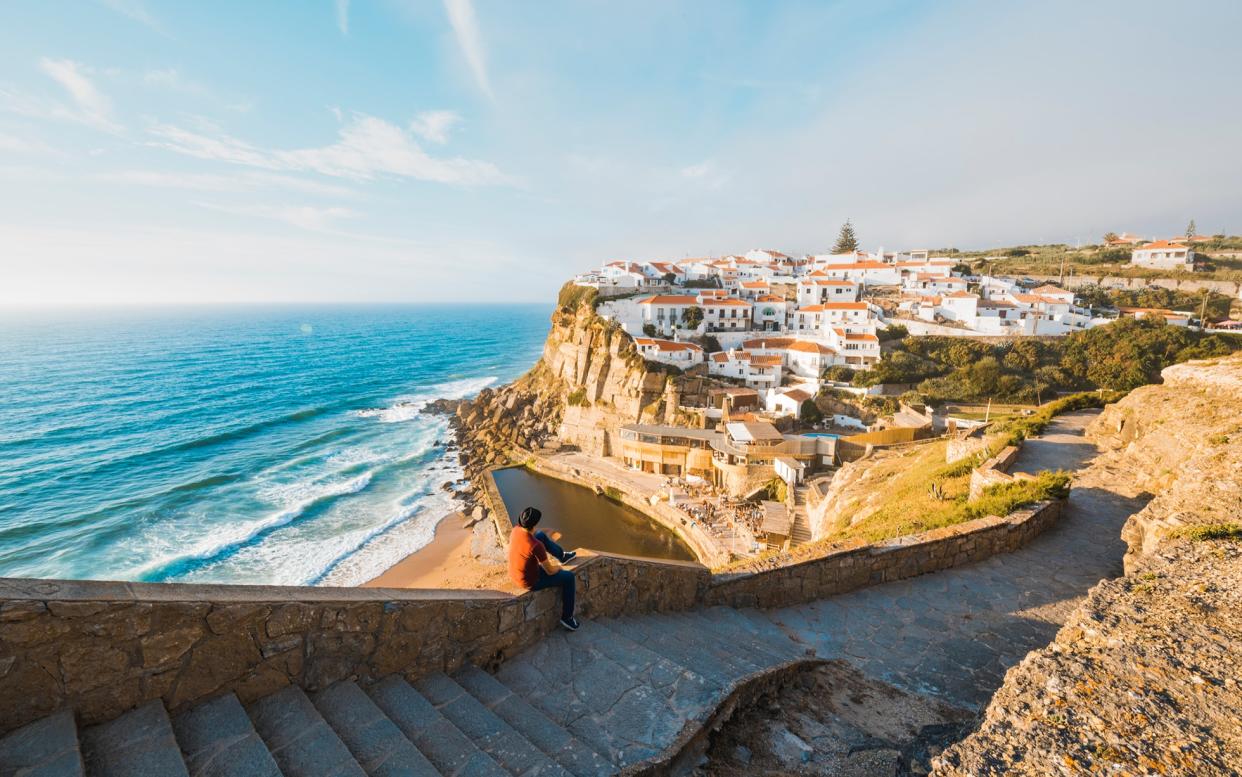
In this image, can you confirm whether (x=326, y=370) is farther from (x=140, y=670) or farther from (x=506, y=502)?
(x=140, y=670)

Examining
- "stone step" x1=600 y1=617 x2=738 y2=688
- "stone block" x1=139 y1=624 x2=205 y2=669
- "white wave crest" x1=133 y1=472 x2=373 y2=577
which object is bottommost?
"white wave crest" x1=133 y1=472 x2=373 y2=577

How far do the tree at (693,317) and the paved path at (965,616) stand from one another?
142 feet

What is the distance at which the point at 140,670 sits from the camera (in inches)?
122

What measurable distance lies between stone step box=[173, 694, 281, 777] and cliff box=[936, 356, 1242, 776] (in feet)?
13.8

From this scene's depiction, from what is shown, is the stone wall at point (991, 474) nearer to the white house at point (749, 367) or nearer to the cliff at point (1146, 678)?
the cliff at point (1146, 678)

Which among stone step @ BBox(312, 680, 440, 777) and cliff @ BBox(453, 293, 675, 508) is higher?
stone step @ BBox(312, 680, 440, 777)

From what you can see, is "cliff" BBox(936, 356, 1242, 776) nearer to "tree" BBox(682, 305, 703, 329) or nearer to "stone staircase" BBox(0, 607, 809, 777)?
"stone staircase" BBox(0, 607, 809, 777)

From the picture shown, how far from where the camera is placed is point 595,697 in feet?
14.4

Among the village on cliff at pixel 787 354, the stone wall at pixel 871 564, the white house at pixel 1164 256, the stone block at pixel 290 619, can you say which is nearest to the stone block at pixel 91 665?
the stone block at pixel 290 619

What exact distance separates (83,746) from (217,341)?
135 m

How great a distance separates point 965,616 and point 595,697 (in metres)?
6.19

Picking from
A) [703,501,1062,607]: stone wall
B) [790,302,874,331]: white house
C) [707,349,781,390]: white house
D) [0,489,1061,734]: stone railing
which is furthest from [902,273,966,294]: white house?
[0,489,1061,734]: stone railing

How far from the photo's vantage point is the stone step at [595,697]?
12.6 ft

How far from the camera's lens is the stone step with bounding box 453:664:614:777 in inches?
138
